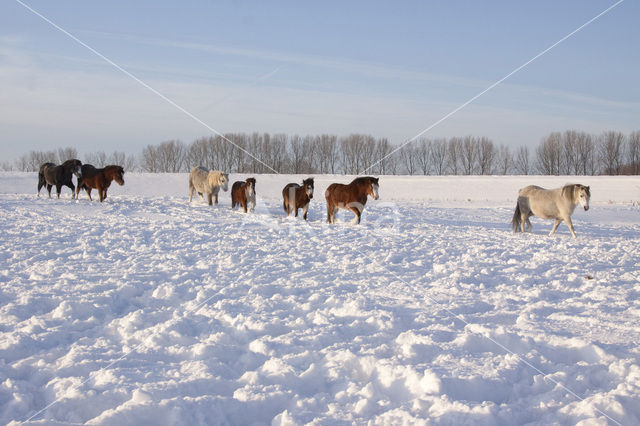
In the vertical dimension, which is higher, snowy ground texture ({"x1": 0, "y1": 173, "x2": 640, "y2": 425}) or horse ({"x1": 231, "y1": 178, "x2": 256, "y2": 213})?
horse ({"x1": 231, "y1": 178, "x2": 256, "y2": 213})

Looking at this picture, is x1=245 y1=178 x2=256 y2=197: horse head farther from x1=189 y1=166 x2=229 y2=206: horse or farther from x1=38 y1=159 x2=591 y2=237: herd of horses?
x1=189 y1=166 x2=229 y2=206: horse

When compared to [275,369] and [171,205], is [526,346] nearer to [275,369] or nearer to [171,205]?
[275,369]

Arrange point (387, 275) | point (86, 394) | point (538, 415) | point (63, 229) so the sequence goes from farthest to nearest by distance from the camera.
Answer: point (63, 229) → point (387, 275) → point (86, 394) → point (538, 415)

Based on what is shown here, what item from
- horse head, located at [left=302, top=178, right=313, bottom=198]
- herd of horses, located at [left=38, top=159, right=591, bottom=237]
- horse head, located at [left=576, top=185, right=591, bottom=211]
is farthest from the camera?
horse head, located at [left=302, top=178, right=313, bottom=198]

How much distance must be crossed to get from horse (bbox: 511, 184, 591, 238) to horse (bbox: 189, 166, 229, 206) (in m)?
9.61

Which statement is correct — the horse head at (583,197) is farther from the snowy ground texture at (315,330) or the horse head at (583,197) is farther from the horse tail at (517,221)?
the horse tail at (517,221)

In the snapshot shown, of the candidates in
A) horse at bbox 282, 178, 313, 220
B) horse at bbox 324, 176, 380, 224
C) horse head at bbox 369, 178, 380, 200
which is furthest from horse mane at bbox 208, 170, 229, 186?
horse head at bbox 369, 178, 380, 200

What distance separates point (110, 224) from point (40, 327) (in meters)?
7.76

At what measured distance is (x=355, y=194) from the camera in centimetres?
1342

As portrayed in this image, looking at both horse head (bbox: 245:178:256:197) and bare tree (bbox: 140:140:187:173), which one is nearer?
horse head (bbox: 245:178:256:197)

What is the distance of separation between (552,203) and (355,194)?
5116 mm

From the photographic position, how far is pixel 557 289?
646 centimetres

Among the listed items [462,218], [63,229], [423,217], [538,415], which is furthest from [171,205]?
[538,415]

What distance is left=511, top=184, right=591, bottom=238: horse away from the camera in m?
11.4
